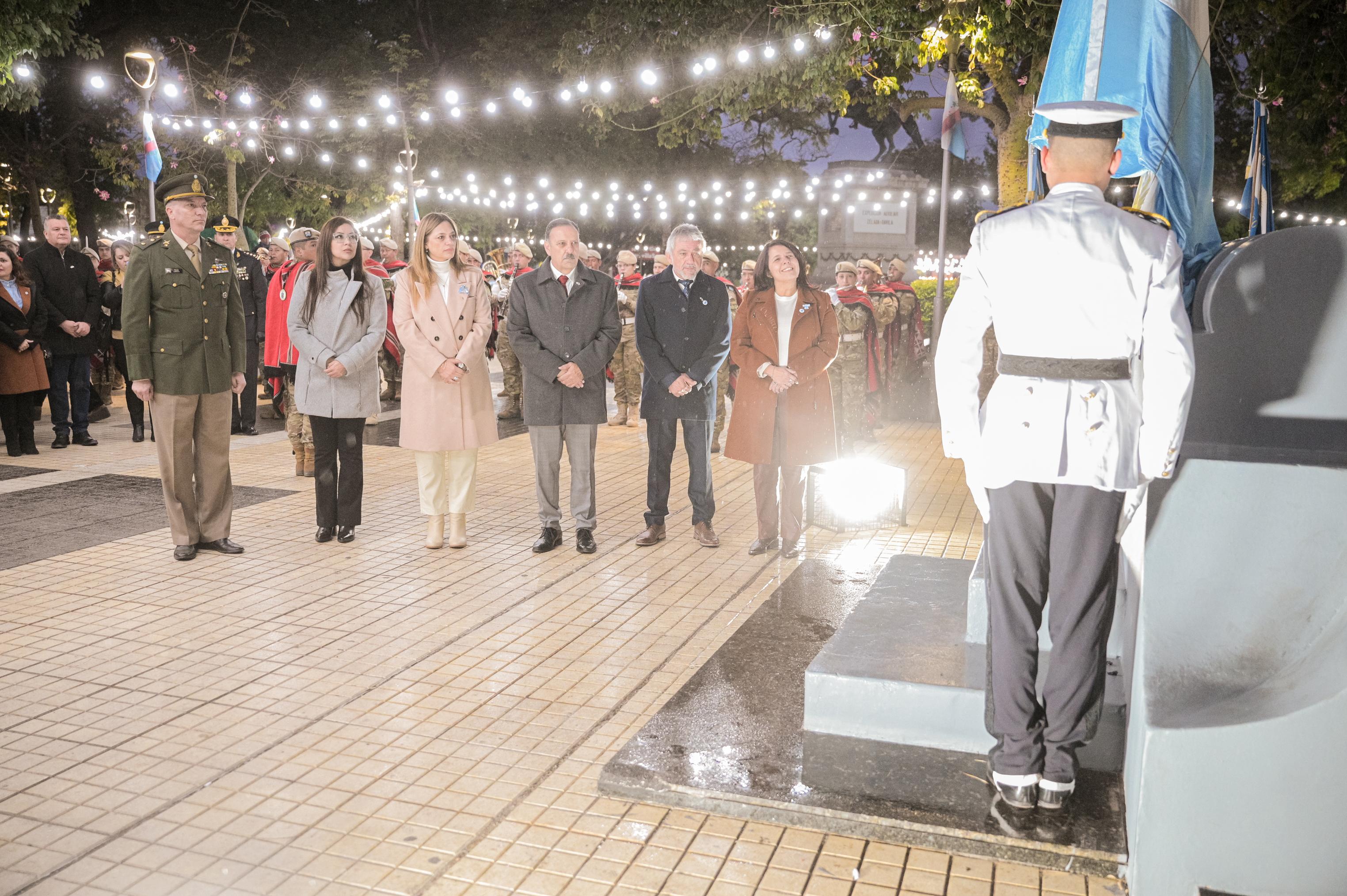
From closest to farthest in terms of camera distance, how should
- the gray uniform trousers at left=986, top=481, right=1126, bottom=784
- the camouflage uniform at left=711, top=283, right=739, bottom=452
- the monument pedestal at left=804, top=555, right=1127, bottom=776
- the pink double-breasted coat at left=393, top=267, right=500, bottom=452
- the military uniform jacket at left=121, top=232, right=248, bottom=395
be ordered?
the gray uniform trousers at left=986, top=481, right=1126, bottom=784
the monument pedestal at left=804, top=555, right=1127, bottom=776
the military uniform jacket at left=121, top=232, right=248, bottom=395
the pink double-breasted coat at left=393, top=267, right=500, bottom=452
the camouflage uniform at left=711, top=283, right=739, bottom=452

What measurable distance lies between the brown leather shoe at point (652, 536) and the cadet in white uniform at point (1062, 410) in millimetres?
3859

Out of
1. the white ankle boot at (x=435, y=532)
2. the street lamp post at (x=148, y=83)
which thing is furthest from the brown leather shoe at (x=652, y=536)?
the street lamp post at (x=148, y=83)

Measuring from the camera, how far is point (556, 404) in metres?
6.93

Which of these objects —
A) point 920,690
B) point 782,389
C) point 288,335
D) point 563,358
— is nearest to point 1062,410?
point 920,690

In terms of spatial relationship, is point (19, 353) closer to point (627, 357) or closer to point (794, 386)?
point (627, 357)

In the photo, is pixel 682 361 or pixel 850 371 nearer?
pixel 682 361

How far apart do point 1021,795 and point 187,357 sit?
5318mm

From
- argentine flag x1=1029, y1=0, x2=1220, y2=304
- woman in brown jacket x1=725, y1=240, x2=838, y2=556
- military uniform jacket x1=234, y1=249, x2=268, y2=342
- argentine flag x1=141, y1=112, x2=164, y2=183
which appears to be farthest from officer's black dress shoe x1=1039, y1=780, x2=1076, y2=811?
argentine flag x1=141, y1=112, x2=164, y2=183

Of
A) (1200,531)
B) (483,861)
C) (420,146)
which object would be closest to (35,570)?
(483,861)

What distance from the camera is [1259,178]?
716 centimetres

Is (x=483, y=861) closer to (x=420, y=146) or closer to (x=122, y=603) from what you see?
(x=122, y=603)

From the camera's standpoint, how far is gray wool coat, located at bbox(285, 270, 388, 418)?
7.11 meters

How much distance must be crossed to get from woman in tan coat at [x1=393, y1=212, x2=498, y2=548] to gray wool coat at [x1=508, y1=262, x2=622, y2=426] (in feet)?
0.82

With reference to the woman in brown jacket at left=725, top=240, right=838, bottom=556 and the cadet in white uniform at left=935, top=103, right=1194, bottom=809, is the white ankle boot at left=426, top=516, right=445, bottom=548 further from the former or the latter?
the cadet in white uniform at left=935, top=103, right=1194, bottom=809
